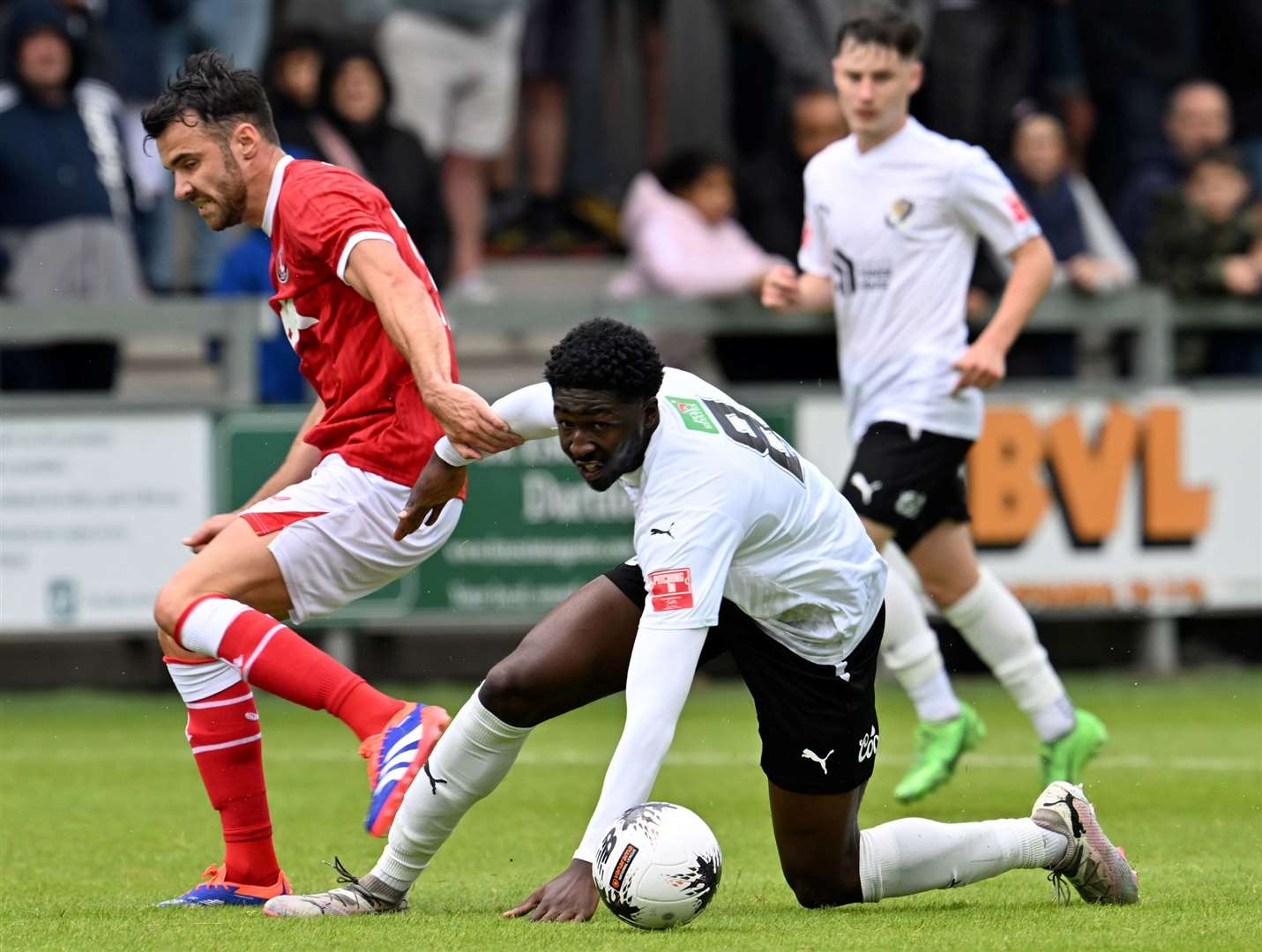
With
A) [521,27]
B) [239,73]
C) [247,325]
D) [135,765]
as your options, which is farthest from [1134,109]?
[239,73]

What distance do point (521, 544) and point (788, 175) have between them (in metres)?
2.71

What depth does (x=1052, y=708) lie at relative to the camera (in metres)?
7.62

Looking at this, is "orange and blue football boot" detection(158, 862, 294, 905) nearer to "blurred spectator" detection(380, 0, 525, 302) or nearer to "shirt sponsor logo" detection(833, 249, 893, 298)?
"shirt sponsor logo" detection(833, 249, 893, 298)

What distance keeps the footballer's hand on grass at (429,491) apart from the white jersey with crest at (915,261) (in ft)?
8.16

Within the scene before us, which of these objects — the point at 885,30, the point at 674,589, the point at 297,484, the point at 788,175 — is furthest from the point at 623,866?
the point at 788,175

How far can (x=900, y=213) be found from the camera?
7.63 meters

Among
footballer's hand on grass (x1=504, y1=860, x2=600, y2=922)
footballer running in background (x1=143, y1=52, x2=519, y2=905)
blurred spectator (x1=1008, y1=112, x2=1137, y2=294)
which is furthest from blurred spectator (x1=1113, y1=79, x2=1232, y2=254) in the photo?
footballer's hand on grass (x1=504, y1=860, x2=600, y2=922)

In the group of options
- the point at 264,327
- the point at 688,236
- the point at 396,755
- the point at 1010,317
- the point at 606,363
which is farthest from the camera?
the point at 688,236

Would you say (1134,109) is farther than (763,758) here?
Yes

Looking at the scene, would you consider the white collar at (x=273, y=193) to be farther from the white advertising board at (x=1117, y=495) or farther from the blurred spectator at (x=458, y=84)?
the blurred spectator at (x=458, y=84)

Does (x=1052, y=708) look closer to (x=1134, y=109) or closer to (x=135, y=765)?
(x=135, y=765)

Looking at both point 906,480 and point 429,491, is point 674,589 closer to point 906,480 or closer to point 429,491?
point 429,491

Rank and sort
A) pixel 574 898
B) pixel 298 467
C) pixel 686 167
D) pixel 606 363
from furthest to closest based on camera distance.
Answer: pixel 686 167 → pixel 298 467 → pixel 574 898 → pixel 606 363

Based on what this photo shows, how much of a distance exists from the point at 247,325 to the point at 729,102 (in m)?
3.92
